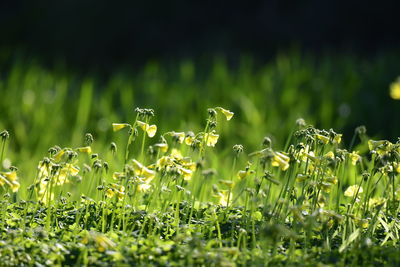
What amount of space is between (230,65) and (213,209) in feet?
18.9

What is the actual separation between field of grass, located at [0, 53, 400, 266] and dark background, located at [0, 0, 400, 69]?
3.61 feet

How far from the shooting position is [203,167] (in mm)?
2027

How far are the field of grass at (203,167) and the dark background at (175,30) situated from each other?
3.61ft

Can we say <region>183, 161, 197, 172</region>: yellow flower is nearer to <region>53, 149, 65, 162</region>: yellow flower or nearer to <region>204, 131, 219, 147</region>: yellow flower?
<region>204, 131, 219, 147</region>: yellow flower

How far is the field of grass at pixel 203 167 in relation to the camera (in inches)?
81.6

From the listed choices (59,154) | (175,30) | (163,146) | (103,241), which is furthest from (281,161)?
(175,30)

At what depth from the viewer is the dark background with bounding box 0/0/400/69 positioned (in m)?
8.54

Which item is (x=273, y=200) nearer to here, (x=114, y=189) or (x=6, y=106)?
(x=114, y=189)

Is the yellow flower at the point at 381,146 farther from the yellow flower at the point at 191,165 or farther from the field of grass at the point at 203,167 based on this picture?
the yellow flower at the point at 191,165

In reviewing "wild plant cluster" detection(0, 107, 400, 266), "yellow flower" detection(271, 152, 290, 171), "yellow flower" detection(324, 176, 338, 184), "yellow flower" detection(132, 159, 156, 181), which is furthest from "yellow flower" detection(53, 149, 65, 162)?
"yellow flower" detection(324, 176, 338, 184)

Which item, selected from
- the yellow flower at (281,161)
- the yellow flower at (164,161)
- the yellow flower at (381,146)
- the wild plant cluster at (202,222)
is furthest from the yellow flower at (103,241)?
the yellow flower at (381,146)

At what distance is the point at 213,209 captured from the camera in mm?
2275

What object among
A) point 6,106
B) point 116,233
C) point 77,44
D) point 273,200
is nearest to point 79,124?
point 6,106

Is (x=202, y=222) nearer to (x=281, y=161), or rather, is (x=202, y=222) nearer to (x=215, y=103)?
(x=281, y=161)
